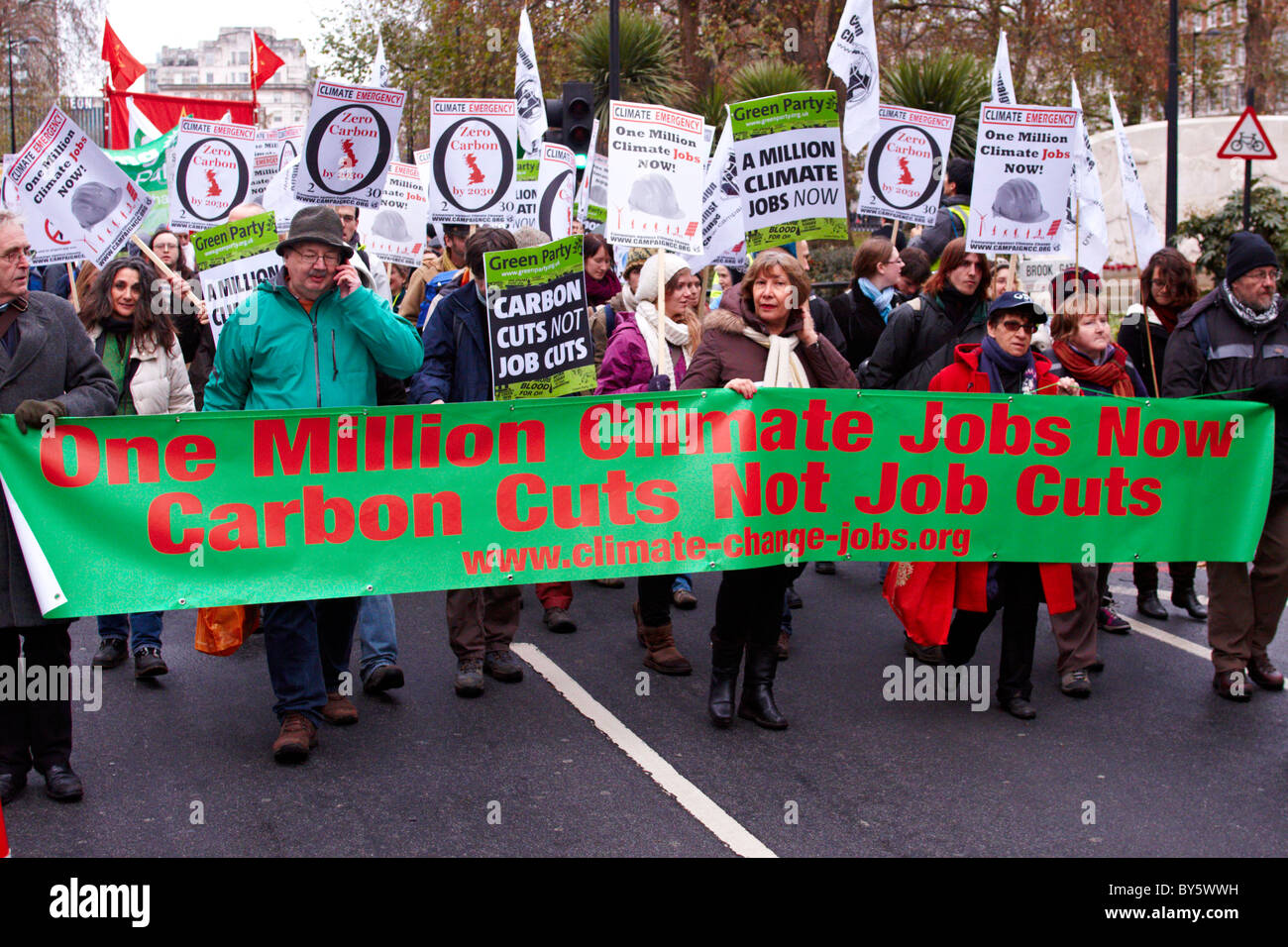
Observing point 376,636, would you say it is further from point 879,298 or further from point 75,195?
point 879,298

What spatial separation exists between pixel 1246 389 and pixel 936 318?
1695 mm

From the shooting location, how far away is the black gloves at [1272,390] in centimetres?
618

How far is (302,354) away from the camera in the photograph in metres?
5.61

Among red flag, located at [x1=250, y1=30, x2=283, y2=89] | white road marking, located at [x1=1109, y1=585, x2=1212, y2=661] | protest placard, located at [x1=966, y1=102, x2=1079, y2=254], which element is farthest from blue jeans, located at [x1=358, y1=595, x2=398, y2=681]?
red flag, located at [x1=250, y1=30, x2=283, y2=89]

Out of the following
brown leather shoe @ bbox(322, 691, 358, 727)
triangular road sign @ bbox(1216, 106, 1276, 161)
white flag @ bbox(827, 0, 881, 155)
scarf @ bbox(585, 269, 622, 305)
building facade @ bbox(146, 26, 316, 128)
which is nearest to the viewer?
brown leather shoe @ bbox(322, 691, 358, 727)

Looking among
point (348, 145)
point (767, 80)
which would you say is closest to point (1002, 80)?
point (348, 145)

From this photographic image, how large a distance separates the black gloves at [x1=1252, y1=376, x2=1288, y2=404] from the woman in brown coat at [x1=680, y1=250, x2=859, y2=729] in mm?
1827

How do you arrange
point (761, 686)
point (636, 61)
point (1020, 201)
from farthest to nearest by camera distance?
point (636, 61) < point (1020, 201) < point (761, 686)

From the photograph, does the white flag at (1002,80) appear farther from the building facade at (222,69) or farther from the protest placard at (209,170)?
the building facade at (222,69)

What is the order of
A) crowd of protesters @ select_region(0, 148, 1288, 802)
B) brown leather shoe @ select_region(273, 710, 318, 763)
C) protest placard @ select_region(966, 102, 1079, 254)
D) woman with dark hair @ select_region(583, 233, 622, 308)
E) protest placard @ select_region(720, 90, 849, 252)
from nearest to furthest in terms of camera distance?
crowd of protesters @ select_region(0, 148, 1288, 802)
brown leather shoe @ select_region(273, 710, 318, 763)
protest placard @ select_region(720, 90, 849, 252)
protest placard @ select_region(966, 102, 1079, 254)
woman with dark hair @ select_region(583, 233, 622, 308)

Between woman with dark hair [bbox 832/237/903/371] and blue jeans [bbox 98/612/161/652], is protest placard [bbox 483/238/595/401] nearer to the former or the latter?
blue jeans [bbox 98/612/161/652]

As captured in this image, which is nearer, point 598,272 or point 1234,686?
point 1234,686

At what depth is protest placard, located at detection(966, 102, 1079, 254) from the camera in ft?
28.0
